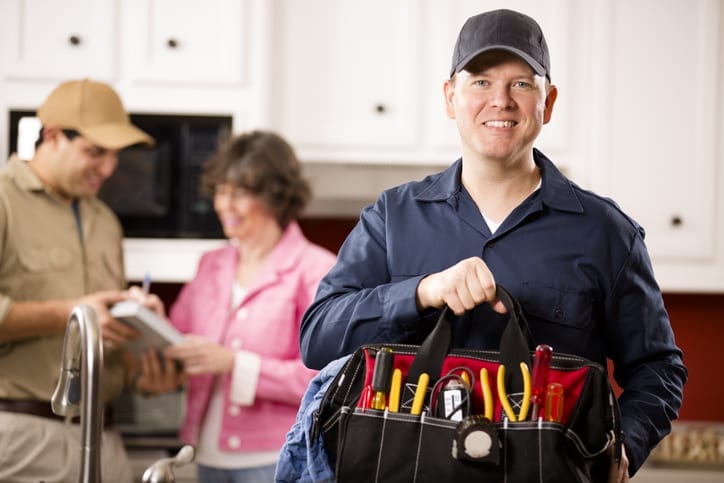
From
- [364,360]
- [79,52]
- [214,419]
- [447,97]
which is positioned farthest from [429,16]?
[364,360]

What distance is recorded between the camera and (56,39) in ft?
9.64

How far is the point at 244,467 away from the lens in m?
2.20

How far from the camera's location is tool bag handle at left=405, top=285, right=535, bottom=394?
105cm

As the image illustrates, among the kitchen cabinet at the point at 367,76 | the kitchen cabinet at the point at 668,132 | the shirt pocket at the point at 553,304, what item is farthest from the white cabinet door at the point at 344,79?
the shirt pocket at the point at 553,304

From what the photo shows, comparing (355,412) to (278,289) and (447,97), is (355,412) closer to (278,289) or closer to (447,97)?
(447,97)

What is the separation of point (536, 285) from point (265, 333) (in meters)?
1.24

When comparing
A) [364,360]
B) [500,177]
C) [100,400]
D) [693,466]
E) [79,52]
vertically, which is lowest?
[693,466]

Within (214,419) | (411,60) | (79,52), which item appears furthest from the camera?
(411,60)

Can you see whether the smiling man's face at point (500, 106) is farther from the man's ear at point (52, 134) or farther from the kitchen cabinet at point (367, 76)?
the kitchen cabinet at point (367, 76)

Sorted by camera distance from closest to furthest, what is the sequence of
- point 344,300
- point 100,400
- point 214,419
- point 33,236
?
point 344,300 → point 100,400 → point 33,236 → point 214,419

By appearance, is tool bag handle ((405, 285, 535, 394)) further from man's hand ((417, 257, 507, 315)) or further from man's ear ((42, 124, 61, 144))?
man's ear ((42, 124, 61, 144))

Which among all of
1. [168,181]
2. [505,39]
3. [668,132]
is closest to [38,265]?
[168,181]

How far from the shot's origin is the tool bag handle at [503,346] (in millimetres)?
1049

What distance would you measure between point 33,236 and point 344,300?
116 cm
